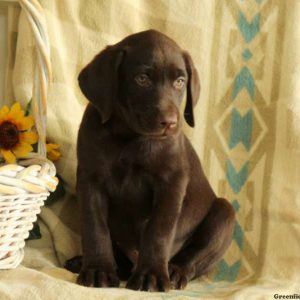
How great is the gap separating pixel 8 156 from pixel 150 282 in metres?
0.65

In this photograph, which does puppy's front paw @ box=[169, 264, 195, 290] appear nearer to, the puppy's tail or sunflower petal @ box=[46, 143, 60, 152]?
the puppy's tail

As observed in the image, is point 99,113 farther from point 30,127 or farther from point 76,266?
point 76,266

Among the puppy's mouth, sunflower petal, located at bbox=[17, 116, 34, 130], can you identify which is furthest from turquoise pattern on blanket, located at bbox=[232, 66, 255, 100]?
sunflower petal, located at bbox=[17, 116, 34, 130]

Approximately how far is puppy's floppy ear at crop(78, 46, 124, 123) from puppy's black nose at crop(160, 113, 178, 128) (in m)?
0.19

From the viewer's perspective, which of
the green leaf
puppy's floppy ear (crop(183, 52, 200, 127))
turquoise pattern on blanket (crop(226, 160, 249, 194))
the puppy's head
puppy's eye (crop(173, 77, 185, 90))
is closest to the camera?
the puppy's head

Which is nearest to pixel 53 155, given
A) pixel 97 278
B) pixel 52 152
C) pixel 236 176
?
pixel 52 152

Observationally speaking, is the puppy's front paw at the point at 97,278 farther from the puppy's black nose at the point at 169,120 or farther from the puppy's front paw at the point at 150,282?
the puppy's black nose at the point at 169,120

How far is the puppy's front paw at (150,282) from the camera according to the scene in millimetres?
1685

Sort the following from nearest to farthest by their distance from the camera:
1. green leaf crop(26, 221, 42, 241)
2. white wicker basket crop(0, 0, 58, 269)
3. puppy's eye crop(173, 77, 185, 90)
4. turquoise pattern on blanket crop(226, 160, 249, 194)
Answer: white wicker basket crop(0, 0, 58, 269) < puppy's eye crop(173, 77, 185, 90) < green leaf crop(26, 221, 42, 241) < turquoise pattern on blanket crop(226, 160, 249, 194)

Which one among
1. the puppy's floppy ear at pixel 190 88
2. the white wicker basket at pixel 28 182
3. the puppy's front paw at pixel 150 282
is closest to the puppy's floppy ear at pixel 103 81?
the white wicker basket at pixel 28 182

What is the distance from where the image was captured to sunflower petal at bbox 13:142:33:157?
78.3 inches

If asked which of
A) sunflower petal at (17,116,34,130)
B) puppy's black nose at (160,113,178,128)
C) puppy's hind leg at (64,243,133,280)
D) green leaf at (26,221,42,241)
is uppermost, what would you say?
puppy's black nose at (160,113,178,128)

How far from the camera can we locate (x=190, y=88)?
197cm

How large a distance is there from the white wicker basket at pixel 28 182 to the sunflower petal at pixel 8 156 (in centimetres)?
8
